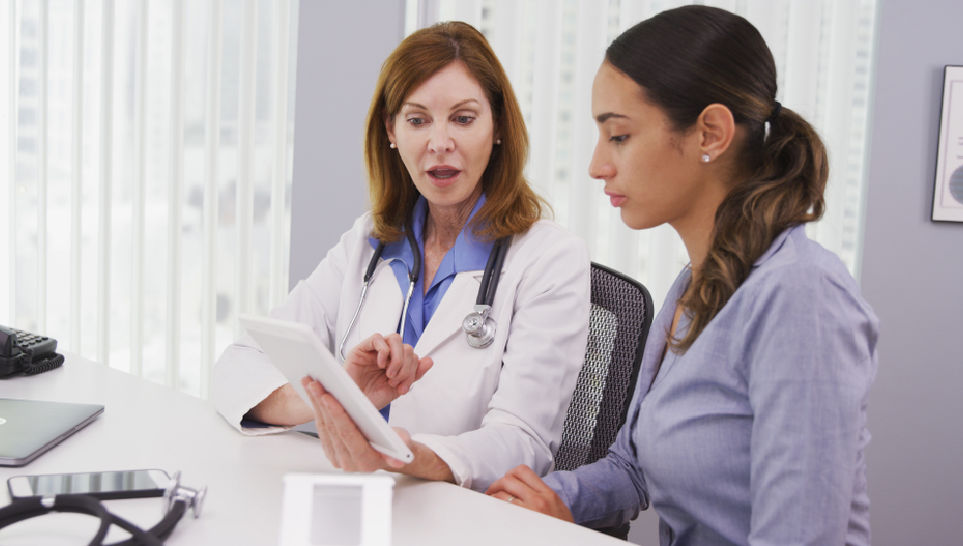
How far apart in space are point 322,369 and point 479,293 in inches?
23.2

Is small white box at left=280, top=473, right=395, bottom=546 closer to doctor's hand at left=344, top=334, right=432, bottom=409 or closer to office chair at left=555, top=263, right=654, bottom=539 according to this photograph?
doctor's hand at left=344, top=334, right=432, bottom=409

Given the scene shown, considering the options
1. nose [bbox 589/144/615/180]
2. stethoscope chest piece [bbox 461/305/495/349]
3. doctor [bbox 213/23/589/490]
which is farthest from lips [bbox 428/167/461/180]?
nose [bbox 589/144/615/180]

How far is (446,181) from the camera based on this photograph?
1.57m

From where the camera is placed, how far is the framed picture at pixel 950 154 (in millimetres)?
2652

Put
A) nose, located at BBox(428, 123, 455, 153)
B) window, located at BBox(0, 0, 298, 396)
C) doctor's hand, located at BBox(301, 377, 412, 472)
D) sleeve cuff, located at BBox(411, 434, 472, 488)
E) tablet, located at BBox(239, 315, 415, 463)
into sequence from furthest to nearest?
window, located at BBox(0, 0, 298, 396)
nose, located at BBox(428, 123, 455, 153)
sleeve cuff, located at BBox(411, 434, 472, 488)
doctor's hand, located at BBox(301, 377, 412, 472)
tablet, located at BBox(239, 315, 415, 463)

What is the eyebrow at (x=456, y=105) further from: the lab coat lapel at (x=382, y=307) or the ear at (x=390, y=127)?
the lab coat lapel at (x=382, y=307)

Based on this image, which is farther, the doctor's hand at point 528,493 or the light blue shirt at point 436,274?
the light blue shirt at point 436,274

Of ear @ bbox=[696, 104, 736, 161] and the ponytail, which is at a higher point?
ear @ bbox=[696, 104, 736, 161]

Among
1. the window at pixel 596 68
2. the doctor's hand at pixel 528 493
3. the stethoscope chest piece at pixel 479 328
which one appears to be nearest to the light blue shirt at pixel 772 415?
the doctor's hand at pixel 528 493

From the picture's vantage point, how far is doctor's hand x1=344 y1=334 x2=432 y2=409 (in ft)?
3.87

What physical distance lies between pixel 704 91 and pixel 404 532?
0.69 meters

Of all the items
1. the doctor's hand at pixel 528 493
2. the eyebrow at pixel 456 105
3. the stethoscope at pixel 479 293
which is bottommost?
the doctor's hand at pixel 528 493

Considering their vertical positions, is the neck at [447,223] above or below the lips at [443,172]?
below

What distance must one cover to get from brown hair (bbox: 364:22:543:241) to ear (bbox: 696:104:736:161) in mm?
531
